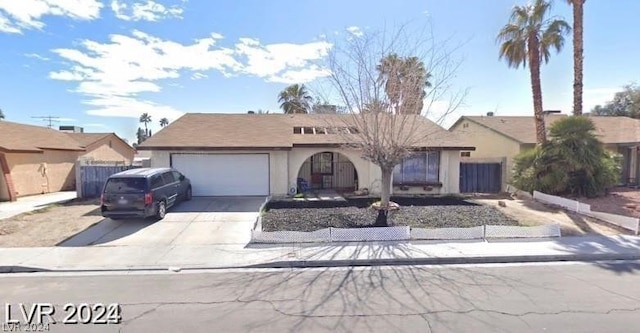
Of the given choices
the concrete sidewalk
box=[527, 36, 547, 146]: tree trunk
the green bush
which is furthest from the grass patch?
box=[527, 36, 547, 146]: tree trunk

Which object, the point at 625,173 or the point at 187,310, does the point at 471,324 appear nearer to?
the point at 187,310

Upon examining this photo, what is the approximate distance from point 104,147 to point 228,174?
1806 centimetres

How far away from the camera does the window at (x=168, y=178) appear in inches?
487

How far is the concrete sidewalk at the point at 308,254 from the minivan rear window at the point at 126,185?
239 centimetres

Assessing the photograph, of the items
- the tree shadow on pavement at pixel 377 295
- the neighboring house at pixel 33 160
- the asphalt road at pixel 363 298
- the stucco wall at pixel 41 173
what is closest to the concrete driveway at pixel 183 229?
the asphalt road at pixel 363 298

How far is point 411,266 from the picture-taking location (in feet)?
24.0

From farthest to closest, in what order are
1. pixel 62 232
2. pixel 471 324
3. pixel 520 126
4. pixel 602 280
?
pixel 520 126
pixel 62 232
pixel 602 280
pixel 471 324

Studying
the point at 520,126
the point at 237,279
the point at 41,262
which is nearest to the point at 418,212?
the point at 237,279

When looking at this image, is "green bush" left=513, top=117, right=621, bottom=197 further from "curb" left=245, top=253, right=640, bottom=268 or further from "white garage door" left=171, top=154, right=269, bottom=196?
"white garage door" left=171, top=154, right=269, bottom=196

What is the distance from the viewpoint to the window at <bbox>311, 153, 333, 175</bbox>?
62.9 ft

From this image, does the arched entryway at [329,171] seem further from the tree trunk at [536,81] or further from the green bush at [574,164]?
the tree trunk at [536,81]

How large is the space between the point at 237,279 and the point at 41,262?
4657mm

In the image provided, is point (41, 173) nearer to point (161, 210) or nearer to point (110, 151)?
point (110, 151)

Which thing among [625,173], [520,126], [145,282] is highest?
[520,126]
